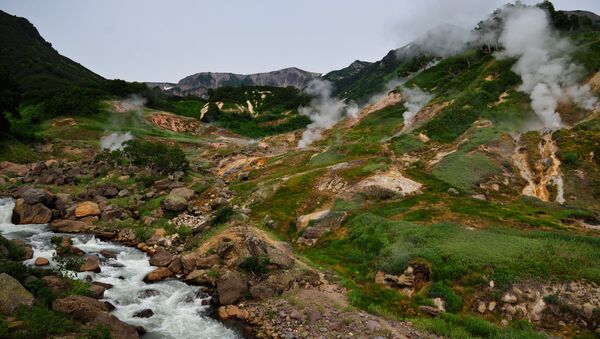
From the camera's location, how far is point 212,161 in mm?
80062

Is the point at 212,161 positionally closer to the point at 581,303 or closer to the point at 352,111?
the point at 352,111

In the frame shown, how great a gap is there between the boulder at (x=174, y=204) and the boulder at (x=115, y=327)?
77.7 ft

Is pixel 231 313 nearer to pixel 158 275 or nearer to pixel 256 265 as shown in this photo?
pixel 256 265

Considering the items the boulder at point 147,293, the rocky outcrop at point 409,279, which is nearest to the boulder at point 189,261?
the boulder at point 147,293

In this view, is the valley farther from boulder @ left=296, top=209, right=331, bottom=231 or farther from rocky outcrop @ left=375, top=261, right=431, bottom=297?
boulder @ left=296, top=209, right=331, bottom=231

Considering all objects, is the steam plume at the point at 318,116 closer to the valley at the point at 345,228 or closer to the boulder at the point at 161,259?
the valley at the point at 345,228

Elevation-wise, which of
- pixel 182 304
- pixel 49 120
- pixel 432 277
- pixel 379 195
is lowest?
pixel 182 304

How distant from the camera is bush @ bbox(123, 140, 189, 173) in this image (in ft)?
192

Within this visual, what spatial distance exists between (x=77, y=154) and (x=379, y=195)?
62326 millimetres

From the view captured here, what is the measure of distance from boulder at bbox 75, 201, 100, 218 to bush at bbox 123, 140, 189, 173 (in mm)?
16939

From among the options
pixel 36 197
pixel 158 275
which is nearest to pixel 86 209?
pixel 36 197

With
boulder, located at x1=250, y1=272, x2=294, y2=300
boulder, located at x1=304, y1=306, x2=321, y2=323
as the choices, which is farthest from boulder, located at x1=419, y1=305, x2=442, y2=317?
boulder, located at x1=250, y1=272, x2=294, y2=300

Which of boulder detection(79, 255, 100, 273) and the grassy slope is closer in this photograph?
the grassy slope

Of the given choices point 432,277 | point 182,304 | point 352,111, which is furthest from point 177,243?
point 352,111
